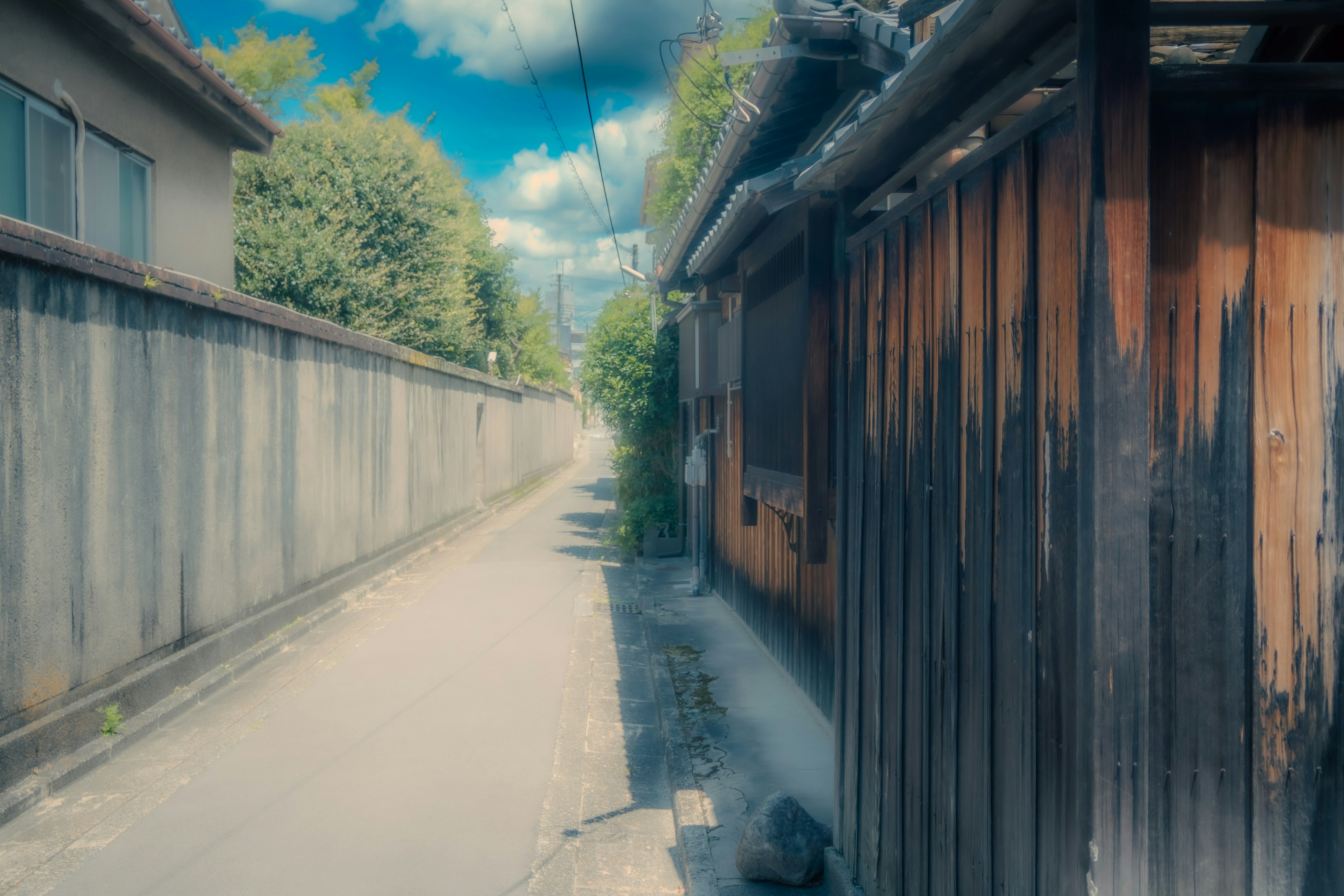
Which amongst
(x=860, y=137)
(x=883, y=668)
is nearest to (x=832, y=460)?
(x=883, y=668)

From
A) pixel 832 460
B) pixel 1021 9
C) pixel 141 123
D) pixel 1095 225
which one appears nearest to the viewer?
pixel 1095 225

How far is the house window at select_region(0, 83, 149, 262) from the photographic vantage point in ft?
26.8

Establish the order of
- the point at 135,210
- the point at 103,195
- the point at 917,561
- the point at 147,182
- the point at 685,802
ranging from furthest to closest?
the point at 147,182, the point at 135,210, the point at 103,195, the point at 685,802, the point at 917,561

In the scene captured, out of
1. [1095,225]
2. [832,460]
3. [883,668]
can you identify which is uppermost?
[1095,225]

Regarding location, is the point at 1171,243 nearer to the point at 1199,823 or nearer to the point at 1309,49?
the point at 1309,49

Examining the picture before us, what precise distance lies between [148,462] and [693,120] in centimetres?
1665

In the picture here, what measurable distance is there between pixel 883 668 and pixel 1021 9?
233 centimetres

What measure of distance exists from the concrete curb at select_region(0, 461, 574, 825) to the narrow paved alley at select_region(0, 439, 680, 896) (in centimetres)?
10

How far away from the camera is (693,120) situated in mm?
20500

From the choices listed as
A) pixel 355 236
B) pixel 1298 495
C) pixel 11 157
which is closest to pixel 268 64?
pixel 355 236

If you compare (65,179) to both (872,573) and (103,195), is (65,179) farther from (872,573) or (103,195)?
(872,573)

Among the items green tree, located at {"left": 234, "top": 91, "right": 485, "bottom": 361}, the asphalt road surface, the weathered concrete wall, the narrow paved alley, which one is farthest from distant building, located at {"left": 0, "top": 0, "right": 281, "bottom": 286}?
the narrow paved alley

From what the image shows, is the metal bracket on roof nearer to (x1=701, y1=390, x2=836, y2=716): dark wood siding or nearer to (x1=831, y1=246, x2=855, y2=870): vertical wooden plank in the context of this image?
(x1=831, y1=246, x2=855, y2=870): vertical wooden plank

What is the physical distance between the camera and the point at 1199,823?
199cm
